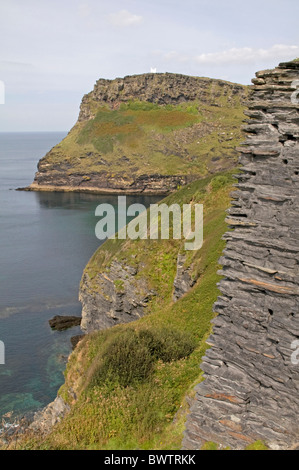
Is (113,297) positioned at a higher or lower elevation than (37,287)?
higher

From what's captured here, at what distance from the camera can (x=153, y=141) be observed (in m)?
160

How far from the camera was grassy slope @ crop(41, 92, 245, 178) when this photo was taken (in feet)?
485

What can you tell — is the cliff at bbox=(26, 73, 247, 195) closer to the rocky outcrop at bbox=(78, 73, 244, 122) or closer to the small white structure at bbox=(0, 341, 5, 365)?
the rocky outcrop at bbox=(78, 73, 244, 122)

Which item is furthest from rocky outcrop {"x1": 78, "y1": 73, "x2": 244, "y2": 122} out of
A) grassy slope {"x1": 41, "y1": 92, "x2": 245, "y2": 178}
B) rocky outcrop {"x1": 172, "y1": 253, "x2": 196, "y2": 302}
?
rocky outcrop {"x1": 172, "y1": 253, "x2": 196, "y2": 302}

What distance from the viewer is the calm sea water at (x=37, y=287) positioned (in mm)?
36834

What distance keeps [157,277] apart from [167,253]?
2.26 m

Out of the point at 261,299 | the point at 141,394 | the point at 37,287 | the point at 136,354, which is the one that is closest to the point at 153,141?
the point at 37,287

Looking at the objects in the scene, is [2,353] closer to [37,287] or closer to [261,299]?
[37,287]

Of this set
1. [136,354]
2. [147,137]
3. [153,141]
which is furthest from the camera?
[147,137]

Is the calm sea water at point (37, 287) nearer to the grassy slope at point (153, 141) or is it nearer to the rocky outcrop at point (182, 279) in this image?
the rocky outcrop at point (182, 279)

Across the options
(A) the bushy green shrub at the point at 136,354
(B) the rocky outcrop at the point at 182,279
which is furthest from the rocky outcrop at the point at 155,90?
(A) the bushy green shrub at the point at 136,354

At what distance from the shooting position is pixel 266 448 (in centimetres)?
995

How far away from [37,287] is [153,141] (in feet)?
368

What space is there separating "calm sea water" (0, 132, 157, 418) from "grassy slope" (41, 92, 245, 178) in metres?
33.6
